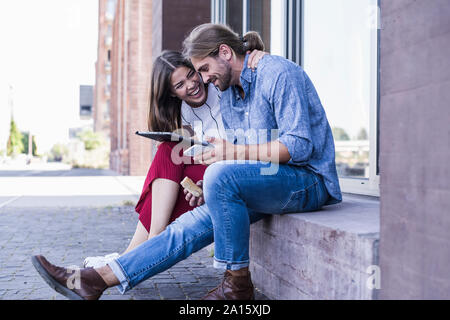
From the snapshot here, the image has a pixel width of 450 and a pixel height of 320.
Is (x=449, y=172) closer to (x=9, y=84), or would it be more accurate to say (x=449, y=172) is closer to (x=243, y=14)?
(x=243, y=14)

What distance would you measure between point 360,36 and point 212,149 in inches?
182

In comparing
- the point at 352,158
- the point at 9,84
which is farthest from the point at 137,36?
the point at 9,84

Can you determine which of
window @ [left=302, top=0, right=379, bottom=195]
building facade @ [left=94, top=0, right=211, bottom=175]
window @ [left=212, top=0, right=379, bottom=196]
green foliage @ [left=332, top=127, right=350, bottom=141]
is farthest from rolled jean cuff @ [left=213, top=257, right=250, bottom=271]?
green foliage @ [left=332, top=127, right=350, bottom=141]

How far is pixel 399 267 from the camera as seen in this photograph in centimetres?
161

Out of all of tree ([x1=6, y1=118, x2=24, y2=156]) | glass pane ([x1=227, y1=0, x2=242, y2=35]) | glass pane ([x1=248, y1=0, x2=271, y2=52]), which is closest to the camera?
glass pane ([x1=248, y1=0, x2=271, y2=52])

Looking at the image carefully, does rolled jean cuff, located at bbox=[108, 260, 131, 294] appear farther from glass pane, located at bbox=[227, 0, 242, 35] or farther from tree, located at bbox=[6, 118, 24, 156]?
tree, located at bbox=[6, 118, 24, 156]

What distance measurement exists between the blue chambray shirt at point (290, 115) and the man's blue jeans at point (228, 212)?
0.08m

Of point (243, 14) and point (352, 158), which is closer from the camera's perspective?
point (243, 14)

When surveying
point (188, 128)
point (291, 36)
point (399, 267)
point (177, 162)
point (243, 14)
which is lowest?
point (399, 267)

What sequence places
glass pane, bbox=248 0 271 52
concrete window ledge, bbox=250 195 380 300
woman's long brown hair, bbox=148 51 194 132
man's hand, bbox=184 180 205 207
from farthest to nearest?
glass pane, bbox=248 0 271 52 < woman's long brown hair, bbox=148 51 194 132 < man's hand, bbox=184 180 205 207 < concrete window ledge, bbox=250 195 380 300

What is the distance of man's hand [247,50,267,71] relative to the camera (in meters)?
2.53

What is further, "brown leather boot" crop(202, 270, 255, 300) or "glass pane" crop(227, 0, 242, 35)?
"glass pane" crop(227, 0, 242, 35)

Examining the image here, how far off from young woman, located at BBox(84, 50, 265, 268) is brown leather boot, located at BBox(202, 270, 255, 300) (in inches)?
25.3

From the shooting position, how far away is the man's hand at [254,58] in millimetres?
2532
